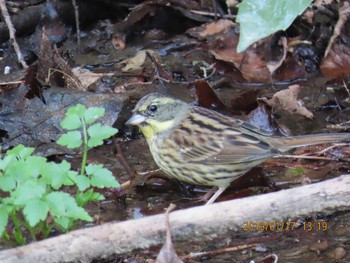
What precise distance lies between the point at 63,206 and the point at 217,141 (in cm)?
171

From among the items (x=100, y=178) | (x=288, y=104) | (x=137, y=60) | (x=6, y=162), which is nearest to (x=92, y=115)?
(x=100, y=178)

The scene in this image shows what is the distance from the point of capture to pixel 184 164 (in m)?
5.12

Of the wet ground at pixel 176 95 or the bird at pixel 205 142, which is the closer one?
the wet ground at pixel 176 95

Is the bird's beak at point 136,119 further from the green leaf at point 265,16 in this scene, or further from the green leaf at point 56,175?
the green leaf at point 56,175

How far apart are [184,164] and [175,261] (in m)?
1.52

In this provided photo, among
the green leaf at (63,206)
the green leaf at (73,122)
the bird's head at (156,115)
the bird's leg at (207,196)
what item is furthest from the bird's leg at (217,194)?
the green leaf at (63,206)

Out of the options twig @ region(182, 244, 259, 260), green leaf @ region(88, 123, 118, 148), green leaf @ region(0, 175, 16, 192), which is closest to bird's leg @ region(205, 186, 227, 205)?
twig @ region(182, 244, 259, 260)

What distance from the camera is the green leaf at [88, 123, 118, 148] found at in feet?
13.6

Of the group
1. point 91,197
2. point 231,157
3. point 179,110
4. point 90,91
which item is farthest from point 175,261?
point 90,91

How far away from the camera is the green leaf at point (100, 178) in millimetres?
3910

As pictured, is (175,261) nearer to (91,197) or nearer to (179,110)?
(91,197)

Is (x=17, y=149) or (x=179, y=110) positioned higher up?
(x=17, y=149)

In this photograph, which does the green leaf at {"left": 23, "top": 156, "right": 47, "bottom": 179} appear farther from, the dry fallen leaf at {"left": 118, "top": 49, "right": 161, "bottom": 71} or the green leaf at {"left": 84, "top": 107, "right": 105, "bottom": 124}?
the dry fallen leaf at {"left": 118, "top": 49, "right": 161, "bottom": 71}

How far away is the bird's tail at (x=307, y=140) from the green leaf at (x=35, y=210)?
1989 mm
